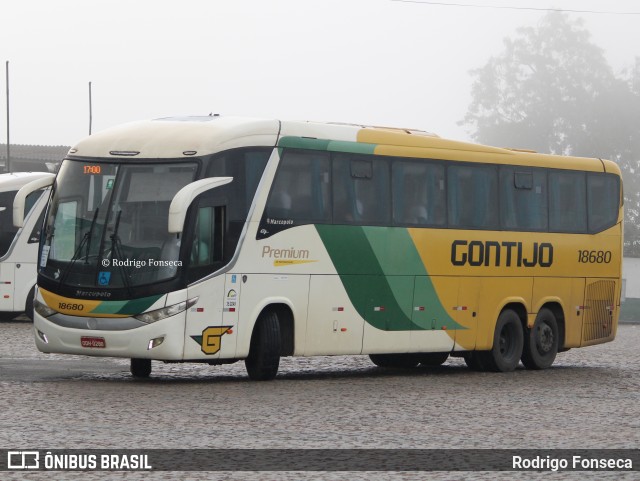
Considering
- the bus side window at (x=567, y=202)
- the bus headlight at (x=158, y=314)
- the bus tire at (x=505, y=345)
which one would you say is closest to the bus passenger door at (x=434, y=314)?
the bus tire at (x=505, y=345)

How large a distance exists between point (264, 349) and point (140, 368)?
73.3 inches

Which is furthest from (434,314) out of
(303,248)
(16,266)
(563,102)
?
(563,102)

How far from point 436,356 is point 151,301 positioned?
285 inches

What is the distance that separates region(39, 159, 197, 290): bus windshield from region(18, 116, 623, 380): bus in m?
0.02

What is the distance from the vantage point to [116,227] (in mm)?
18141

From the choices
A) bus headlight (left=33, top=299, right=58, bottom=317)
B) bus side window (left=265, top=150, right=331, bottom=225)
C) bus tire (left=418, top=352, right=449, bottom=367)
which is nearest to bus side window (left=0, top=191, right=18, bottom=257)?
bus tire (left=418, top=352, right=449, bottom=367)

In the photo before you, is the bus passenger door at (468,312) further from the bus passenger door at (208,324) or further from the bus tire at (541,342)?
the bus passenger door at (208,324)

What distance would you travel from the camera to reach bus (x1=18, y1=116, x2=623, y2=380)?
18062mm

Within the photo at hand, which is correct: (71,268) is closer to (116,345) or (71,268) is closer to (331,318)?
(116,345)

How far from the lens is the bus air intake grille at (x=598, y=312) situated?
2516cm

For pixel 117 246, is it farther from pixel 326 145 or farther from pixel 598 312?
pixel 598 312

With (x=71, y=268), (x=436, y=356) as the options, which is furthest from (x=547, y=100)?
(x=71, y=268)

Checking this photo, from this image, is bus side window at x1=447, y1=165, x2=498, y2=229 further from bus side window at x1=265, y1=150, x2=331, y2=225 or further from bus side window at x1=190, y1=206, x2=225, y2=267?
bus side window at x1=190, y1=206, x2=225, y2=267

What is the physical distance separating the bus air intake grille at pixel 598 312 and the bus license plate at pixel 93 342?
1002cm
